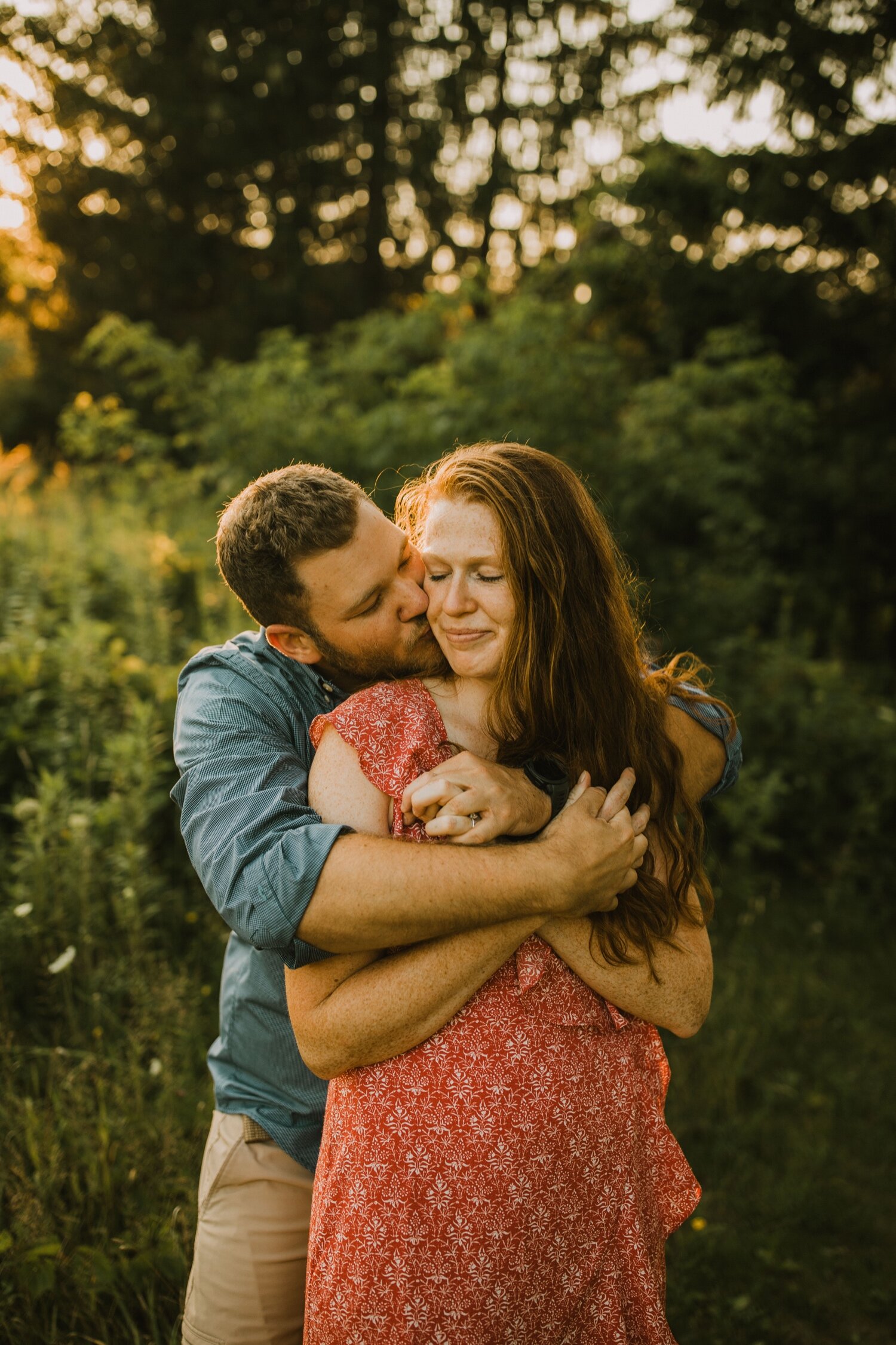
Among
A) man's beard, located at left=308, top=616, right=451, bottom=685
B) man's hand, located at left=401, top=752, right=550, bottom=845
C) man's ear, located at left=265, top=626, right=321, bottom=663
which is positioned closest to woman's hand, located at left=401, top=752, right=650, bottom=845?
man's hand, located at left=401, top=752, right=550, bottom=845

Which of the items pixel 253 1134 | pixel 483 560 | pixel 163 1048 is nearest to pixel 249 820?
pixel 483 560

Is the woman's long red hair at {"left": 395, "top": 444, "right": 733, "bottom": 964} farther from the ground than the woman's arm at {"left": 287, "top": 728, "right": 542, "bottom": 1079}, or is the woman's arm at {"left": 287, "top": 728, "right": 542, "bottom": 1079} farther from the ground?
the woman's long red hair at {"left": 395, "top": 444, "right": 733, "bottom": 964}

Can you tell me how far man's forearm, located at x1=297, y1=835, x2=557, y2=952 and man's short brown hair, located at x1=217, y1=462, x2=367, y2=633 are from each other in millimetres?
667

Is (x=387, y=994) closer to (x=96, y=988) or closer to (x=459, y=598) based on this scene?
(x=459, y=598)

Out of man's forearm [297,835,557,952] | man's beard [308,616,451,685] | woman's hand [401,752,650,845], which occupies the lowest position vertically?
man's forearm [297,835,557,952]

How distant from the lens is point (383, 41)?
13805 mm

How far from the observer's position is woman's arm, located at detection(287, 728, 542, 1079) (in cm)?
154

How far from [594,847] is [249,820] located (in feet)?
1.98

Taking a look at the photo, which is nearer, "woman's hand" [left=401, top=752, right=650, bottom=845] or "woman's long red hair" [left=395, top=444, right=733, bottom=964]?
"woman's hand" [left=401, top=752, right=650, bottom=845]

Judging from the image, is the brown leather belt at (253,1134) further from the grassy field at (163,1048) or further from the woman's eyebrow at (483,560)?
the woman's eyebrow at (483,560)

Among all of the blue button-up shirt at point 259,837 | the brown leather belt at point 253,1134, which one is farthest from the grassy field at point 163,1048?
the blue button-up shirt at point 259,837

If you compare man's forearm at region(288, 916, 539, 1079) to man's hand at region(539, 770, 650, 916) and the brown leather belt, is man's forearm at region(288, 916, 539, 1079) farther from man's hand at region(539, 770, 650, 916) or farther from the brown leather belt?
the brown leather belt

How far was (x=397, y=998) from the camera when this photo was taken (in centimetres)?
153

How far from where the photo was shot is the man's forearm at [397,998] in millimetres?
1536
